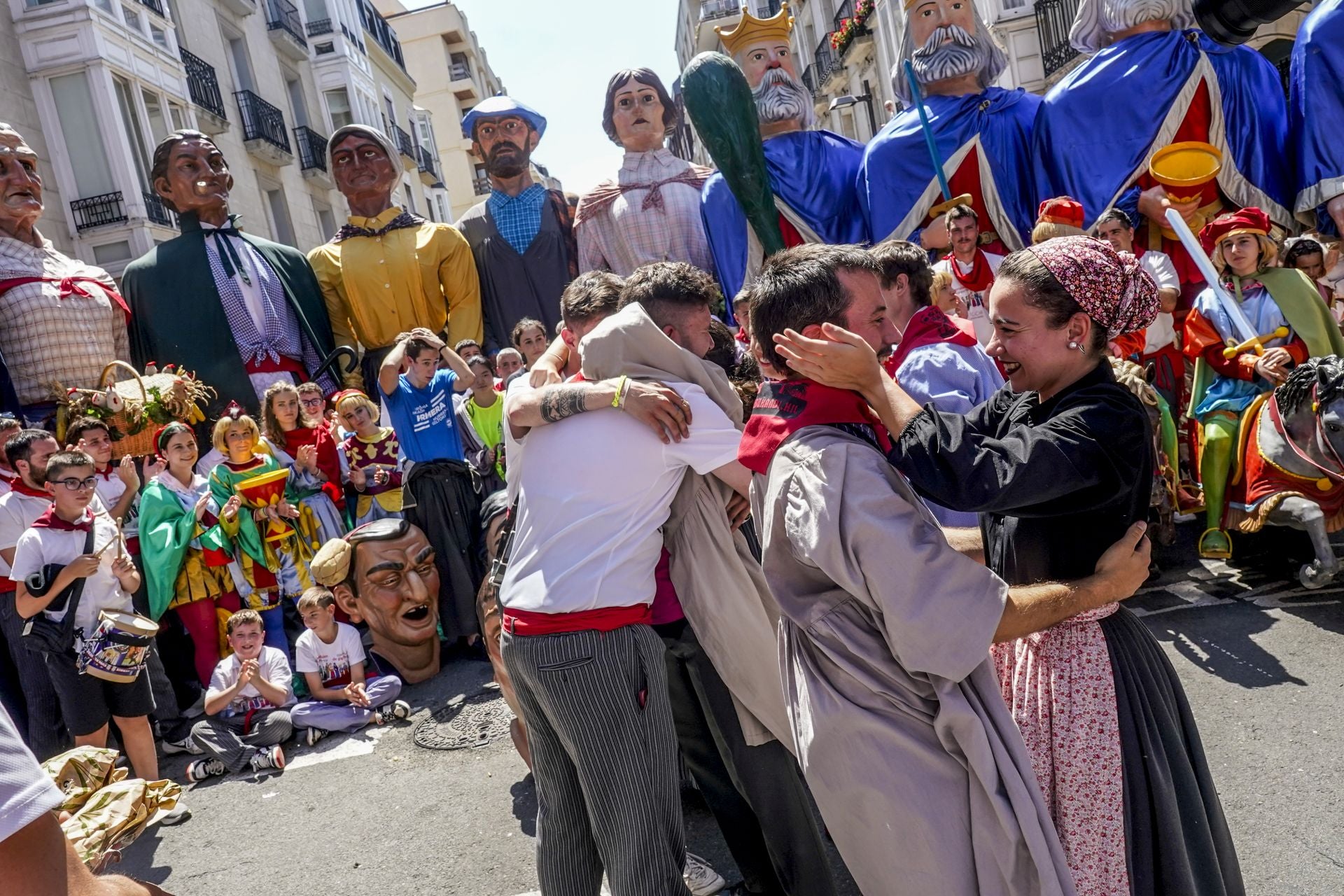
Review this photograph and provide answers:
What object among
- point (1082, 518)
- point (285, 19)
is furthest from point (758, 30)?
point (285, 19)

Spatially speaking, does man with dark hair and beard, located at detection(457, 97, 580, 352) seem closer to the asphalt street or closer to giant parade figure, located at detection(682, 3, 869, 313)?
giant parade figure, located at detection(682, 3, 869, 313)

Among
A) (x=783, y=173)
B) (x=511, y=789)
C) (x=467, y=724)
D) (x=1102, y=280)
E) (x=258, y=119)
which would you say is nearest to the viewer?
(x=1102, y=280)

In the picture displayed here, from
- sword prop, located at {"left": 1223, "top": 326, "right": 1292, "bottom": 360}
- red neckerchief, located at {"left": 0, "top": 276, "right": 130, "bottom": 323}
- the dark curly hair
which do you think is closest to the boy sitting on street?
red neckerchief, located at {"left": 0, "top": 276, "right": 130, "bottom": 323}

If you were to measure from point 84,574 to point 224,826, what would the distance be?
1203 millimetres

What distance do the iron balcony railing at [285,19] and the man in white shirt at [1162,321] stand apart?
64.7ft

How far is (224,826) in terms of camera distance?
383 cm

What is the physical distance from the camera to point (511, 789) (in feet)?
12.3

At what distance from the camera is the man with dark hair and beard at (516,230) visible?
594cm

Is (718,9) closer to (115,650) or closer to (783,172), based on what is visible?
(783,172)

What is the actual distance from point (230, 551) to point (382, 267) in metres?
1.82

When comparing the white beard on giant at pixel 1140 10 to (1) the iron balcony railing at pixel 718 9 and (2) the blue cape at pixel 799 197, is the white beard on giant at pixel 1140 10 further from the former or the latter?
(1) the iron balcony railing at pixel 718 9

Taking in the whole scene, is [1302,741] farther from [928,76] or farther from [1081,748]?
[928,76]

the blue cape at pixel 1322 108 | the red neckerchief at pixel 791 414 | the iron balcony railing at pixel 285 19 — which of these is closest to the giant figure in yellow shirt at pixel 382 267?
the red neckerchief at pixel 791 414

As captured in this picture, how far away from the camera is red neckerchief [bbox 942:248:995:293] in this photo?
5320 millimetres
